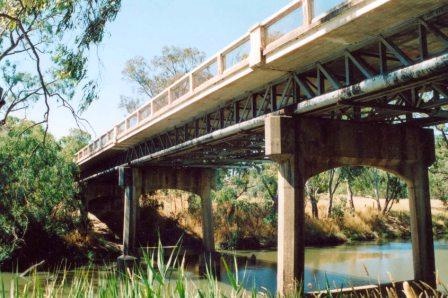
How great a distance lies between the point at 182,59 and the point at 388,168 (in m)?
29.9

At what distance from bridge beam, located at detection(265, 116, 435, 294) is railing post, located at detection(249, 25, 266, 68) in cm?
135

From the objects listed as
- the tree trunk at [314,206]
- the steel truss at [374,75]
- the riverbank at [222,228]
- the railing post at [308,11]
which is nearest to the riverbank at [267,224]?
the riverbank at [222,228]

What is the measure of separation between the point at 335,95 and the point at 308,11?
1.63 metres

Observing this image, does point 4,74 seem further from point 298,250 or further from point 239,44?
point 298,250

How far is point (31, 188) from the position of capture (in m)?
22.2

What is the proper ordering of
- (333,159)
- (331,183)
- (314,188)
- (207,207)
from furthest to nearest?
(331,183)
(314,188)
(207,207)
(333,159)

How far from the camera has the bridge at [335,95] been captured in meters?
7.16

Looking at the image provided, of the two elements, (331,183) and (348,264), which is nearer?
(348,264)

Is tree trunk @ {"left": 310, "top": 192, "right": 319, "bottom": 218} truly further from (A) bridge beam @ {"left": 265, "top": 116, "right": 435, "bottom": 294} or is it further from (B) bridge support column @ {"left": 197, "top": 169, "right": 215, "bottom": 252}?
(A) bridge beam @ {"left": 265, "top": 116, "right": 435, "bottom": 294}

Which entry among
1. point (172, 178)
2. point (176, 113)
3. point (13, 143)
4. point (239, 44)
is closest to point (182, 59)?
point (172, 178)

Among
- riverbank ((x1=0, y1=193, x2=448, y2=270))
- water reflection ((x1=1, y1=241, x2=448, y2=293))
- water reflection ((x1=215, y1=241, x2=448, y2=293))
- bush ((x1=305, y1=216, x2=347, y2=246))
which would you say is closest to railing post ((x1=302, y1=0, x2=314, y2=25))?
water reflection ((x1=1, y1=241, x2=448, y2=293))

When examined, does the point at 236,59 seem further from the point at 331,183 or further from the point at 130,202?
the point at 331,183

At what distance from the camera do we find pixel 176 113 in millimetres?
14688

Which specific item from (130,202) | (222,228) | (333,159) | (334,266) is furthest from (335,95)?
(222,228)
